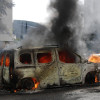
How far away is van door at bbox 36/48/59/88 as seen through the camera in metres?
6.45

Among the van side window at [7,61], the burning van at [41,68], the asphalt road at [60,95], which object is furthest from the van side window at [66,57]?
the van side window at [7,61]

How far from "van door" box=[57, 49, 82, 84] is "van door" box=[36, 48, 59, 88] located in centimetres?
20

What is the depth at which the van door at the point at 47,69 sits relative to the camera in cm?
645

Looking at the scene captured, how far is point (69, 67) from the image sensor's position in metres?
6.72

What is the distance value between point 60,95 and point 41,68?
1121 millimetres

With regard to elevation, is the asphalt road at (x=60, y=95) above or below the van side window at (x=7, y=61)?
below

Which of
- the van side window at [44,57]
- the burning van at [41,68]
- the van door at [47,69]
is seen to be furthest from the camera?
the van side window at [44,57]

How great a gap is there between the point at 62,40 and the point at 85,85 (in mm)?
4263

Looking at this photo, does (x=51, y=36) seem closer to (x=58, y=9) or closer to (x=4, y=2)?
(x=58, y=9)

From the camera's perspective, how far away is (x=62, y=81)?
6.61 metres

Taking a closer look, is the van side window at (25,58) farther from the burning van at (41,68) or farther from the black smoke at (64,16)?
the black smoke at (64,16)

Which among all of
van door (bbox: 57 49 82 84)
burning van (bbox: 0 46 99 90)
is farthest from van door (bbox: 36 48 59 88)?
van door (bbox: 57 49 82 84)

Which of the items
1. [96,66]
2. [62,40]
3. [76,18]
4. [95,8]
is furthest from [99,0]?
[96,66]

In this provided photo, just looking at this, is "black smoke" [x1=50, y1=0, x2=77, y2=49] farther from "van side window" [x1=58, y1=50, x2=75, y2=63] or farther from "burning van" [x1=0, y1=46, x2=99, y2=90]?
"burning van" [x1=0, y1=46, x2=99, y2=90]
